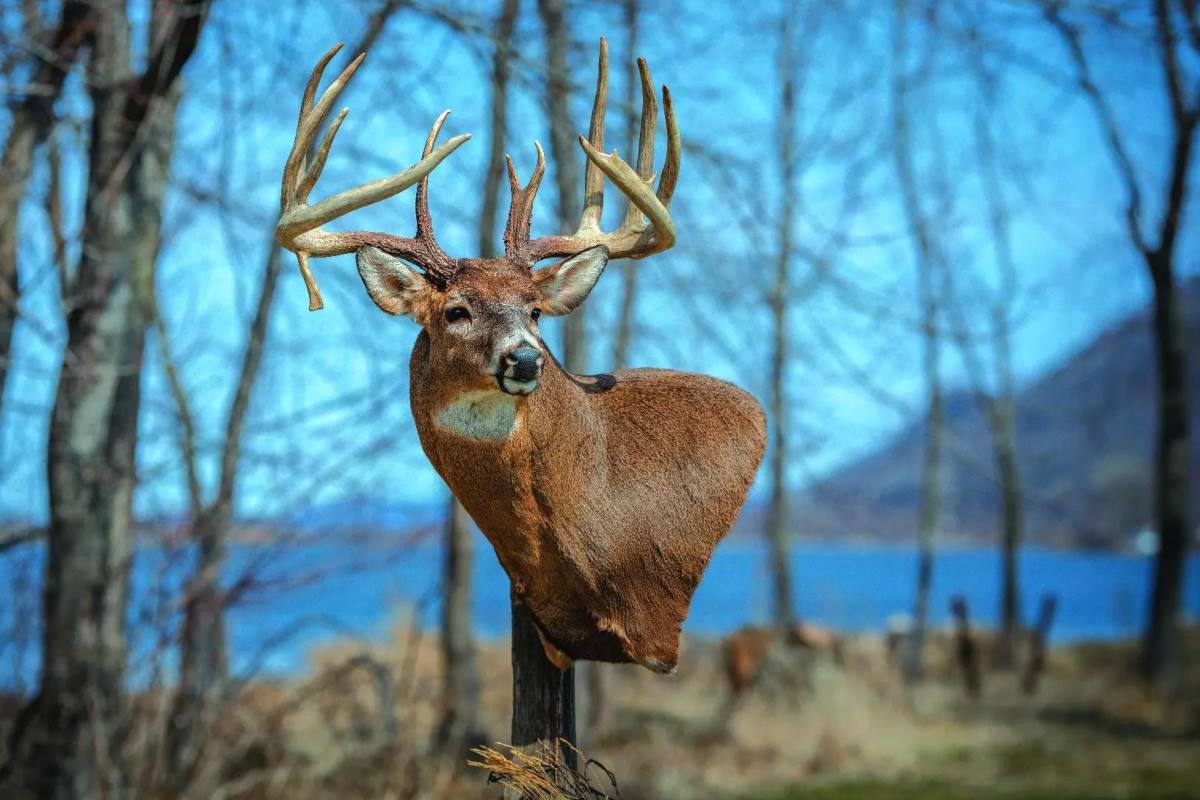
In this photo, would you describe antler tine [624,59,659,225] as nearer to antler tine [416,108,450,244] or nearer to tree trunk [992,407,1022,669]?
antler tine [416,108,450,244]

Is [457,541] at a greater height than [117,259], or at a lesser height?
lesser

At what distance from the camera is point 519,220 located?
2.22m

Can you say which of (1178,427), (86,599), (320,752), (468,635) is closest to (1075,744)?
(1178,427)

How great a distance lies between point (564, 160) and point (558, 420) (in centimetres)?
309

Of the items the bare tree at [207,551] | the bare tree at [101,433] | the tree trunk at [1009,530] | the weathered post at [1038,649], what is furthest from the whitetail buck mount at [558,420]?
the tree trunk at [1009,530]

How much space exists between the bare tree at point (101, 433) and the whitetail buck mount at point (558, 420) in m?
2.67

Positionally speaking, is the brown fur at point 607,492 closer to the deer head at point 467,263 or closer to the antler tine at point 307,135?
the deer head at point 467,263

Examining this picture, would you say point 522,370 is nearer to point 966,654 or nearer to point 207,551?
point 207,551

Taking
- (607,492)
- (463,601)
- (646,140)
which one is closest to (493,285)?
(607,492)

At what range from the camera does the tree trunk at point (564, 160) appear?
4879 millimetres

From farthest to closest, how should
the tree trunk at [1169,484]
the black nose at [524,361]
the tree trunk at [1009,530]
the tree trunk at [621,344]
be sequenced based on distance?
the tree trunk at [1009,530], the tree trunk at [1169,484], the tree trunk at [621,344], the black nose at [524,361]

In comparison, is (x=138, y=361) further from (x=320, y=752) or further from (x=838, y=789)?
(x=838, y=789)

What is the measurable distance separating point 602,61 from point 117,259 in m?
3.16

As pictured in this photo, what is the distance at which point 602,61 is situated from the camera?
2354 millimetres
